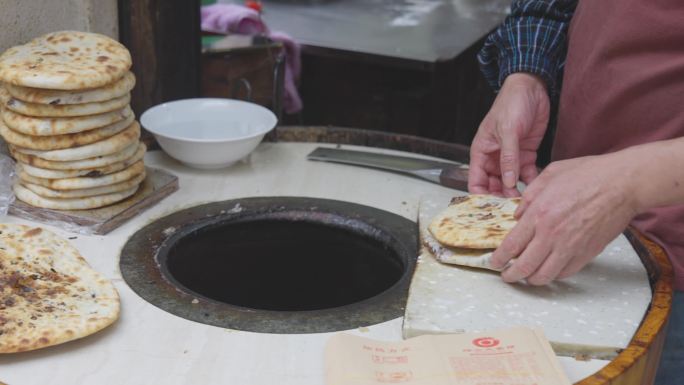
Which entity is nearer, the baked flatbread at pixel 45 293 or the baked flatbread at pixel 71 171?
the baked flatbread at pixel 45 293

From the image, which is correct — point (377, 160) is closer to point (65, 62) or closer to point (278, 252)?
point (278, 252)

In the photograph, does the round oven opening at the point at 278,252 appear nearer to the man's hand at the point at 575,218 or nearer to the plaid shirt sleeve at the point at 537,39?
the man's hand at the point at 575,218

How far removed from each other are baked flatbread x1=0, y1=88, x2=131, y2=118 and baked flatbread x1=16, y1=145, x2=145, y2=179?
12cm

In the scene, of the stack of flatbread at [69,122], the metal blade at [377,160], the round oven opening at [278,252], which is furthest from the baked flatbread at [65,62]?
the metal blade at [377,160]

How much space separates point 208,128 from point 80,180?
491mm

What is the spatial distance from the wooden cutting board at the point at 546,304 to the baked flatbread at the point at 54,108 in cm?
70

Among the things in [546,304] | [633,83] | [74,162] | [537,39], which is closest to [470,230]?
[546,304]

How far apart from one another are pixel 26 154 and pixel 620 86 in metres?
→ 1.23

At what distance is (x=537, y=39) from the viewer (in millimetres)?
2018

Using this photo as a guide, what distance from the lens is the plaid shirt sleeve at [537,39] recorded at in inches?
78.5

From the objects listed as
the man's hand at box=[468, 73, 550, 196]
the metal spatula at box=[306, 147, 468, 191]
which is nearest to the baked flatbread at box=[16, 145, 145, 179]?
the metal spatula at box=[306, 147, 468, 191]

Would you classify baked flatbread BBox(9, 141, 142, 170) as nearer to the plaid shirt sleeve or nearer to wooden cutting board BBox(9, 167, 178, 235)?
wooden cutting board BBox(9, 167, 178, 235)

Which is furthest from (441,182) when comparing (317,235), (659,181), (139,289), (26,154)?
(26,154)

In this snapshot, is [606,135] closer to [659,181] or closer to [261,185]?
[659,181]
